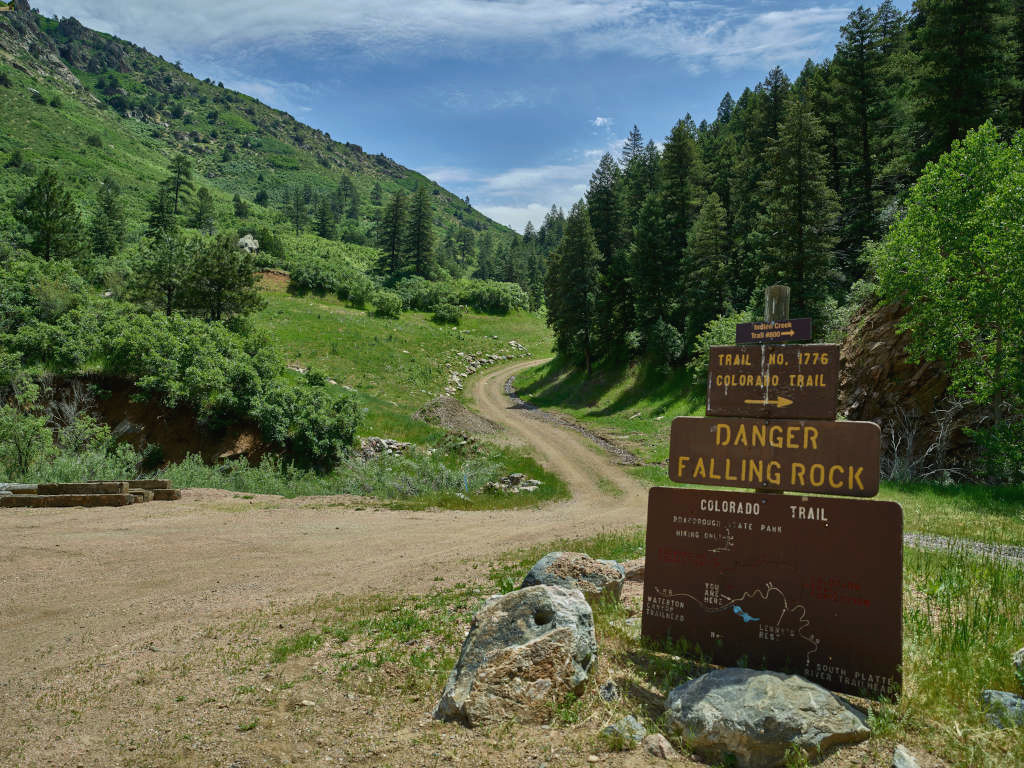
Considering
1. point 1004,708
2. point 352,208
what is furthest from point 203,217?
point 1004,708

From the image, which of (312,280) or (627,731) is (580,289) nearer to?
(312,280)

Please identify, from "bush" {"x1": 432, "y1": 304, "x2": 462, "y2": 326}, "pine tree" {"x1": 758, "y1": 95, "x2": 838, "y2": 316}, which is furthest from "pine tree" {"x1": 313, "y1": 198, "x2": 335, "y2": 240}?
"pine tree" {"x1": 758, "y1": 95, "x2": 838, "y2": 316}

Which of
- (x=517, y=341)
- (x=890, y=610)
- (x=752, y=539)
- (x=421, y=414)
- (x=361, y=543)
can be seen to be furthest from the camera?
(x=517, y=341)

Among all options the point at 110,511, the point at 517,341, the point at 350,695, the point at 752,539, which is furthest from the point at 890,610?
the point at 517,341

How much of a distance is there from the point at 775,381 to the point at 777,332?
0.65 m

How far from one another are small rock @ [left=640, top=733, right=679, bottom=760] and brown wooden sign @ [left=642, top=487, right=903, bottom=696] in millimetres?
1410

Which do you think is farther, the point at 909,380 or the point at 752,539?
the point at 909,380

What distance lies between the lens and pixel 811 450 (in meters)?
5.50

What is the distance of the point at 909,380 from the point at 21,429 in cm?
3277

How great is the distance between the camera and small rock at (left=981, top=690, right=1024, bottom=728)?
396cm

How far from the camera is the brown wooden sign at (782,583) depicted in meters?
4.88

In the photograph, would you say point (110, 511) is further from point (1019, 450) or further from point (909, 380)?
point (909, 380)

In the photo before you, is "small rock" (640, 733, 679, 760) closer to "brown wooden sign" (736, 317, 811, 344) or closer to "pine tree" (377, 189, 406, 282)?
"brown wooden sign" (736, 317, 811, 344)

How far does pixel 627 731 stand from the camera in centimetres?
449
